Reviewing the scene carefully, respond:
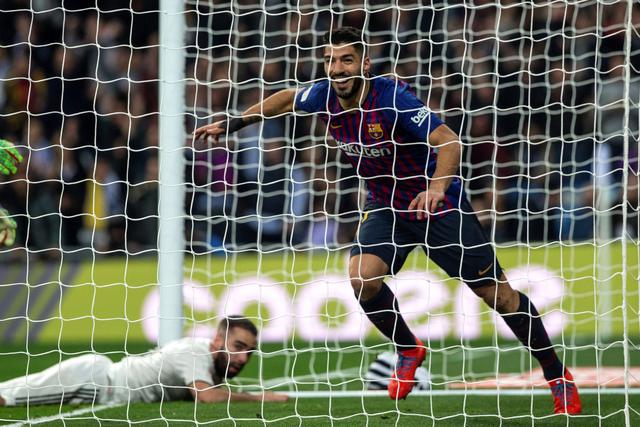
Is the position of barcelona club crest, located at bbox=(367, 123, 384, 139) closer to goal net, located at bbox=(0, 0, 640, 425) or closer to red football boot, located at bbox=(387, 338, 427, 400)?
red football boot, located at bbox=(387, 338, 427, 400)

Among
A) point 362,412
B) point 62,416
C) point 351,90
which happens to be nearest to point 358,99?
point 351,90

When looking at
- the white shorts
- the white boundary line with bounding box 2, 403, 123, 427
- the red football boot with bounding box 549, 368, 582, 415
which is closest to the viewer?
the white boundary line with bounding box 2, 403, 123, 427

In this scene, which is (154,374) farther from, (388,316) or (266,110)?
(266,110)

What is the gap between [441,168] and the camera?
17.2 ft

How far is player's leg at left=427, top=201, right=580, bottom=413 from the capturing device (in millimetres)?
5582

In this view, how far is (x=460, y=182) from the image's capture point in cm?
574

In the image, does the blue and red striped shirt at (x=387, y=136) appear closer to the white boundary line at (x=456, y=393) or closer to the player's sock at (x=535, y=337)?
the player's sock at (x=535, y=337)

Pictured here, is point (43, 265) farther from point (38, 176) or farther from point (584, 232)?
point (584, 232)

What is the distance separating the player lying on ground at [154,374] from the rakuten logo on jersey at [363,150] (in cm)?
138

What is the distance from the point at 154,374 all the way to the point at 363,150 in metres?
2.03

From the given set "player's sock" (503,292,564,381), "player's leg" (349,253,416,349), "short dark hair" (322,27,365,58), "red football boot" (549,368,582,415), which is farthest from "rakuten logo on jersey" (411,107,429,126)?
"red football boot" (549,368,582,415)

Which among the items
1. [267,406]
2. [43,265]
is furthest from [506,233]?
[267,406]

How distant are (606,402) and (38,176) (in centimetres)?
810

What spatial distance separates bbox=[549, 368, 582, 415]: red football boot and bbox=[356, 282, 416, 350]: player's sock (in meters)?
0.82
